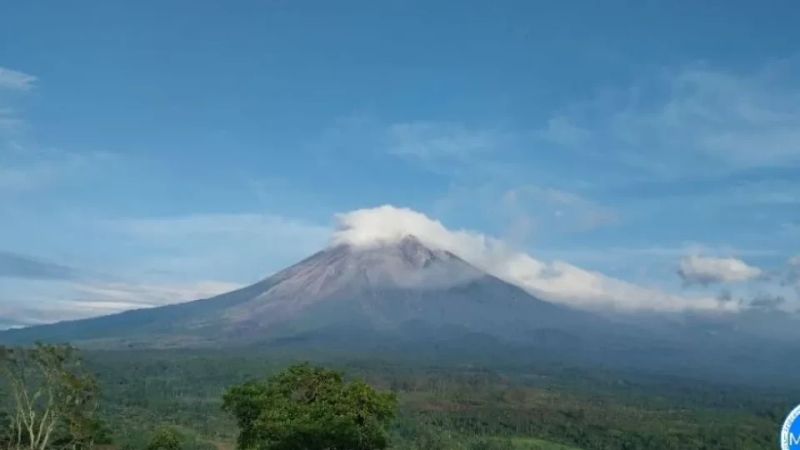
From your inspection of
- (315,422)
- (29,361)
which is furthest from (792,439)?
(29,361)

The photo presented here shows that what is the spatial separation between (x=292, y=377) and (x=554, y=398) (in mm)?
121730

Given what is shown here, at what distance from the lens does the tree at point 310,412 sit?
92.9 feet

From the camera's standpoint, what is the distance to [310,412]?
29.2 m

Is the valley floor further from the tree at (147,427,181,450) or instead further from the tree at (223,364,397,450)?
the tree at (223,364,397,450)

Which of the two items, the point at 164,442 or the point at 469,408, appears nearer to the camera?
the point at 164,442

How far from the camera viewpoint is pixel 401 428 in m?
104

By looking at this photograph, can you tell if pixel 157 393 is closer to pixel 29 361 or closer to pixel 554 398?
pixel 554 398

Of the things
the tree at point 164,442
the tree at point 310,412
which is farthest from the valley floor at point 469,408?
the tree at point 310,412

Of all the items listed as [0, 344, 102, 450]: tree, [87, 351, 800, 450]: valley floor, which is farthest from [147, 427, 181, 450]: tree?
[87, 351, 800, 450]: valley floor

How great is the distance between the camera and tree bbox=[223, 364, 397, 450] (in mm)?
28328

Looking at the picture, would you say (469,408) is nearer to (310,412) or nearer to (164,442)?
(164,442)

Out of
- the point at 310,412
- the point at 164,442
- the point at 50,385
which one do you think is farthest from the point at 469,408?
the point at 310,412

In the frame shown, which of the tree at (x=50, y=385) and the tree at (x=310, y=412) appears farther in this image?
the tree at (x=50, y=385)

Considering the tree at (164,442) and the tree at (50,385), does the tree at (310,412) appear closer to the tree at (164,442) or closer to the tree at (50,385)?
the tree at (50,385)
